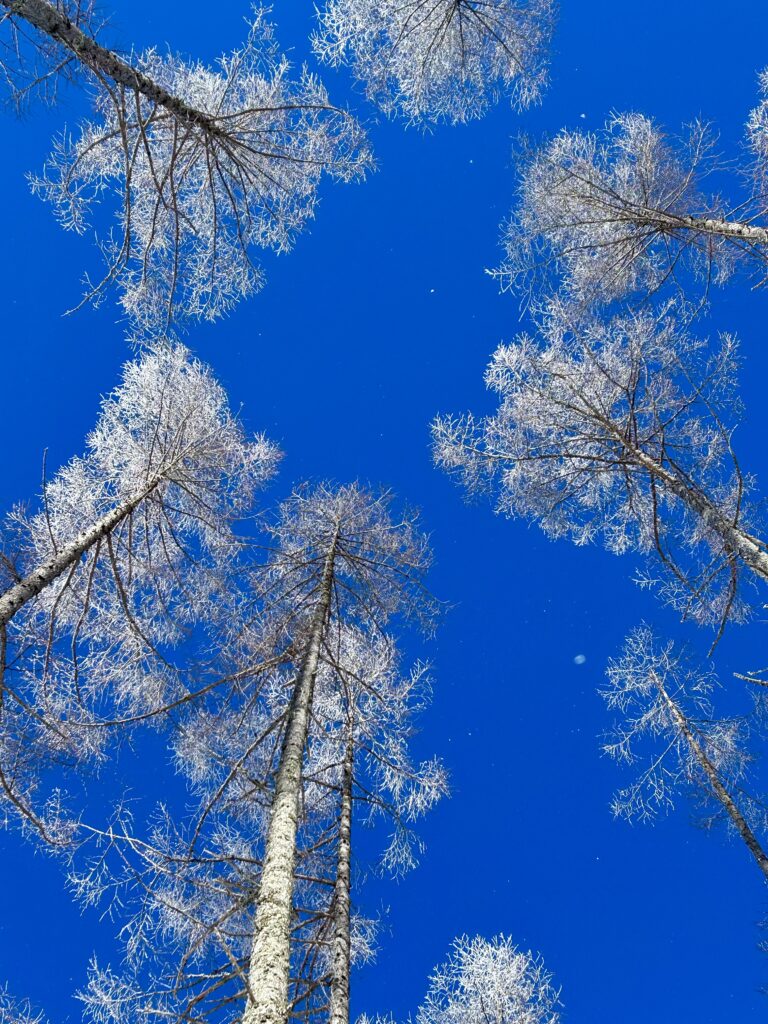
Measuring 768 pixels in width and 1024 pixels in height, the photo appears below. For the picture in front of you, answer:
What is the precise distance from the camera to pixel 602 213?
9.57 m

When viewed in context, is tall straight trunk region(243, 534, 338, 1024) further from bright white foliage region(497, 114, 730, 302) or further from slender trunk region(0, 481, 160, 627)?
bright white foliage region(497, 114, 730, 302)

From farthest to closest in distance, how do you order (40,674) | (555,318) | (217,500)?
(555,318)
(217,500)
(40,674)

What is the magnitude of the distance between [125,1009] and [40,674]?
3.99 metres

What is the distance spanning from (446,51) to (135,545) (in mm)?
8635

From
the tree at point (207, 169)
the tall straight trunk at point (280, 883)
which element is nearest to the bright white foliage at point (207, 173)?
the tree at point (207, 169)

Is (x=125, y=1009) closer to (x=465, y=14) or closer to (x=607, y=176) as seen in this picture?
(x=607, y=176)

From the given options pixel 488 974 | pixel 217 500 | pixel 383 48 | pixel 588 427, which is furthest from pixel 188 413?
pixel 488 974

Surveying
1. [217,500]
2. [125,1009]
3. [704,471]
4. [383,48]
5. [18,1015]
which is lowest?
[18,1015]

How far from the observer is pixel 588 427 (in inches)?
352

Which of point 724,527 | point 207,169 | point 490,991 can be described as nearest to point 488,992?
point 490,991

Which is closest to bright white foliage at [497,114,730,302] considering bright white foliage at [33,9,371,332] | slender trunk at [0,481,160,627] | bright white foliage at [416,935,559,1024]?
bright white foliage at [33,9,371,332]

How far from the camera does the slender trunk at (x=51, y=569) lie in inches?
193

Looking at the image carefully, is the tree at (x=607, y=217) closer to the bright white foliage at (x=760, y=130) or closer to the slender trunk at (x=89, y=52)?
the bright white foliage at (x=760, y=130)

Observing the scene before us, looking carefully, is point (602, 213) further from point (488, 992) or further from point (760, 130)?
point (488, 992)
